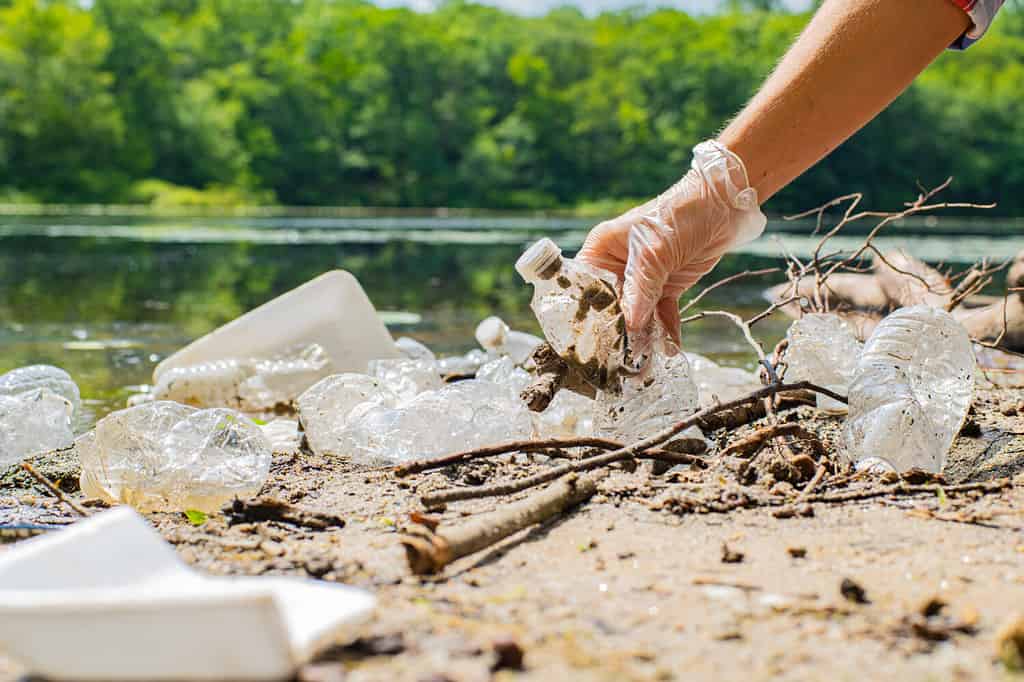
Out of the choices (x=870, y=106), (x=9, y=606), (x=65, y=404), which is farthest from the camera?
(x=65, y=404)

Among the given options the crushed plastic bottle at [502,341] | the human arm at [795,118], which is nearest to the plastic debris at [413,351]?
the crushed plastic bottle at [502,341]

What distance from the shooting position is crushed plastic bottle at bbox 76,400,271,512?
270 centimetres

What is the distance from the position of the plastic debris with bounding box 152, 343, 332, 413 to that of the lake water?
426mm

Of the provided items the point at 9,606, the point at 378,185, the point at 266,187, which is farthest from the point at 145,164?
the point at 9,606

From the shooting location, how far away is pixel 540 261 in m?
2.75

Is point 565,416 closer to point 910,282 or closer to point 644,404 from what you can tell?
point 644,404

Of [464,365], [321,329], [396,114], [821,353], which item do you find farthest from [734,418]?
[396,114]

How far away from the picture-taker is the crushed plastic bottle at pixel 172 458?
8.86 feet

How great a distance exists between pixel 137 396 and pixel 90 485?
74.0 inches

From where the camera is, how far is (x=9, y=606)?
1175 mm

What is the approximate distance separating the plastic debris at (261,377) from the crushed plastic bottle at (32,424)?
86 cm

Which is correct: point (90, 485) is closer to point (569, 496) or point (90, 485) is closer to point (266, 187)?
point (569, 496)

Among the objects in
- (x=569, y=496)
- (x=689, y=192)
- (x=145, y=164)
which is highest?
(x=145, y=164)

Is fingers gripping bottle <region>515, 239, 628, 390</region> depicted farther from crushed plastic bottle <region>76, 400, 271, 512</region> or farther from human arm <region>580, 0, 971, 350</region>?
crushed plastic bottle <region>76, 400, 271, 512</region>
